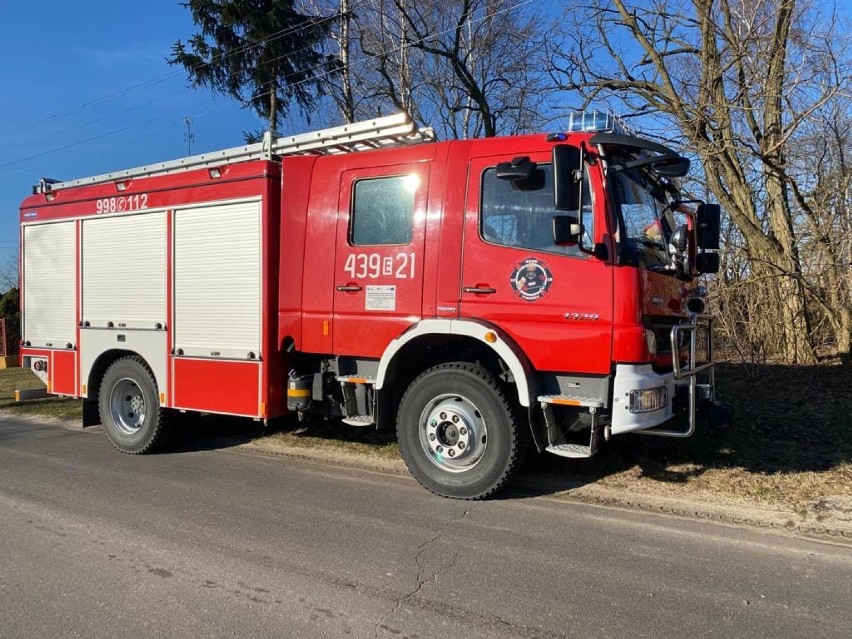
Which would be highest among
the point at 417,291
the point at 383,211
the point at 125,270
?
the point at 383,211

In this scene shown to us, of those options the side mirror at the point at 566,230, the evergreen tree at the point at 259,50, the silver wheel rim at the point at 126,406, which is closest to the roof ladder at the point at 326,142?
the side mirror at the point at 566,230

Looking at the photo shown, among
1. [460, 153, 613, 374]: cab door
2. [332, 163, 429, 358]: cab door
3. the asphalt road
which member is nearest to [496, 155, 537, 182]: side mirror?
[460, 153, 613, 374]: cab door

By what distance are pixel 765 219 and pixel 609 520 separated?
27.6 feet

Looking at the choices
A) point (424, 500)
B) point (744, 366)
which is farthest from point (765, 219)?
point (424, 500)

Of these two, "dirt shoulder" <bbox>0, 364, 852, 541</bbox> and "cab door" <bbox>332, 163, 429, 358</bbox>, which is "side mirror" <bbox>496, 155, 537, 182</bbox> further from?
"dirt shoulder" <bbox>0, 364, 852, 541</bbox>

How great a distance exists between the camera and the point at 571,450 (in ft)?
15.6

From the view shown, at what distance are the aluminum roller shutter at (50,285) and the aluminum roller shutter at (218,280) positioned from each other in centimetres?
194

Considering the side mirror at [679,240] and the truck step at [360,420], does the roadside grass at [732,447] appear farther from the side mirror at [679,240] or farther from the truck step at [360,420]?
the side mirror at [679,240]

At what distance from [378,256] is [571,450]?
2281 millimetres

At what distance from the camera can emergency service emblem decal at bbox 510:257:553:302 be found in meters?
4.75

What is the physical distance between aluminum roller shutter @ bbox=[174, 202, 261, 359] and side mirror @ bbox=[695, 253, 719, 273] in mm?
4080

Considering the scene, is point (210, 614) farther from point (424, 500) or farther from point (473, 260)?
point (473, 260)

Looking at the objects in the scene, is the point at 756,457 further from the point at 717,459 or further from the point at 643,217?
the point at 643,217

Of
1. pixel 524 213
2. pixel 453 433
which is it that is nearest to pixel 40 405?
pixel 453 433
